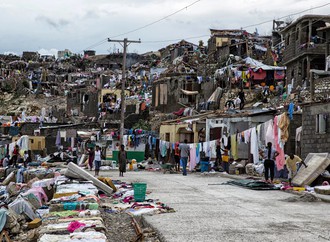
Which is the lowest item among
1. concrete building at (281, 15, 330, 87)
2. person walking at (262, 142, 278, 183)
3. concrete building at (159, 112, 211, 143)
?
person walking at (262, 142, 278, 183)

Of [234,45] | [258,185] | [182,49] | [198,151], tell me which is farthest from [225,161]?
[182,49]

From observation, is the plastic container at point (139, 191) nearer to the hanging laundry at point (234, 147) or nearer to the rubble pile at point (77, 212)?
the rubble pile at point (77, 212)

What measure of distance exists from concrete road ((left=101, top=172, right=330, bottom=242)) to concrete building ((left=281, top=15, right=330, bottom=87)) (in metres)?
22.1

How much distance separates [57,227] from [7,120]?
56.3m

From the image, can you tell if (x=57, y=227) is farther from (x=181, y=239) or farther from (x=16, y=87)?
(x=16, y=87)

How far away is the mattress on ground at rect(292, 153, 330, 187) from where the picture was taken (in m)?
16.5

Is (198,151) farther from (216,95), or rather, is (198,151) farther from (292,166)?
(216,95)

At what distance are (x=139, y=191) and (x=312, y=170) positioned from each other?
6276 millimetres

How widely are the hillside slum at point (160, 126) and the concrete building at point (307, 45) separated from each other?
8cm

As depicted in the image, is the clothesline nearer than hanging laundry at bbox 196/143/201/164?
Yes

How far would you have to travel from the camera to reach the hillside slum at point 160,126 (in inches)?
512

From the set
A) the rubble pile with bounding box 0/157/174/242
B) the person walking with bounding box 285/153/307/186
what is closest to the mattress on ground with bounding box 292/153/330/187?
the person walking with bounding box 285/153/307/186

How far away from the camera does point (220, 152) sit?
85.9ft

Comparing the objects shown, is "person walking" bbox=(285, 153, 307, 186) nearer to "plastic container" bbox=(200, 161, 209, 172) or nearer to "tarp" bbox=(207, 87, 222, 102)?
"plastic container" bbox=(200, 161, 209, 172)
